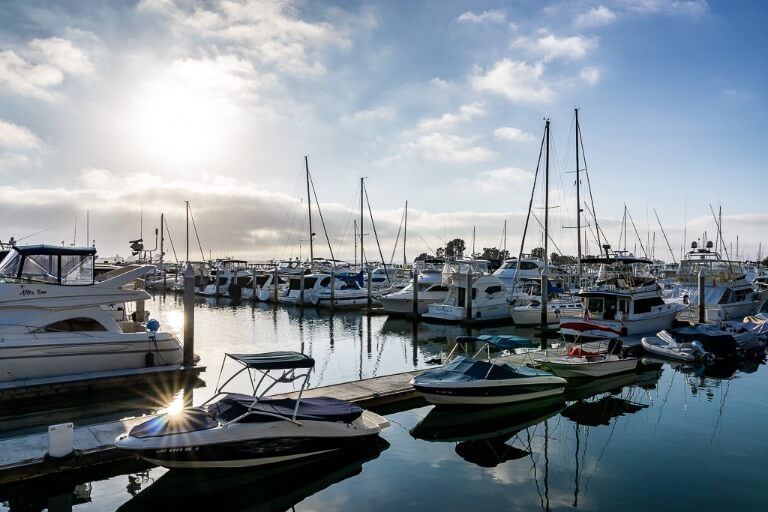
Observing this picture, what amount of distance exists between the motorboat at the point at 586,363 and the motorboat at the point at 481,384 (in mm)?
2295

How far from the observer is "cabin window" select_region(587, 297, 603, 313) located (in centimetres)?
2759

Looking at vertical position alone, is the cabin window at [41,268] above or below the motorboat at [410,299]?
above

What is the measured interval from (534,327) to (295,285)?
26.3 metres

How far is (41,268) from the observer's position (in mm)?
17500

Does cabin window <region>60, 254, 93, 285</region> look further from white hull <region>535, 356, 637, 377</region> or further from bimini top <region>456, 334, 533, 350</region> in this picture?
white hull <region>535, 356, 637, 377</region>

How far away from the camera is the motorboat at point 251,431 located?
10023mm

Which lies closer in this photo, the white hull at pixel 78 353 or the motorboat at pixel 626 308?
the white hull at pixel 78 353

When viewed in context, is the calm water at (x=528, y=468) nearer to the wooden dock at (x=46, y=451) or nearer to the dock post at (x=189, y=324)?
the wooden dock at (x=46, y=451)

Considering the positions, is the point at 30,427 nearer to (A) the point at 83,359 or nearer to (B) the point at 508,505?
(A) the point at 83,359

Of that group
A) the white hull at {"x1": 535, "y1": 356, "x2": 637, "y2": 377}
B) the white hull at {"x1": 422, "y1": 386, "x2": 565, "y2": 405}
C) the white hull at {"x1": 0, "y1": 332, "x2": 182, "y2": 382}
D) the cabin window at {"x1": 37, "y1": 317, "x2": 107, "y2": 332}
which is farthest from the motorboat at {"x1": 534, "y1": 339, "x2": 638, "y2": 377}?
the cabin window at {"x1": 37, "y1": 317, "x2": 107, "y2": 332}

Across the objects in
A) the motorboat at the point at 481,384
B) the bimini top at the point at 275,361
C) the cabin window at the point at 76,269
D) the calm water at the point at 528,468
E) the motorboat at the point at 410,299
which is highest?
the cabin window at the point at 76,269

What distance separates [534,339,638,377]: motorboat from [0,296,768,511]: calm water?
19.5 inches

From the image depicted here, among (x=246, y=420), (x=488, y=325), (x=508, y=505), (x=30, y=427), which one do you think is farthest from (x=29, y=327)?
(x=488, y=325)

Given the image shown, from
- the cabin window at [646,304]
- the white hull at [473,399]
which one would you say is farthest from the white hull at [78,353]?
the cabin window at [646,304]
